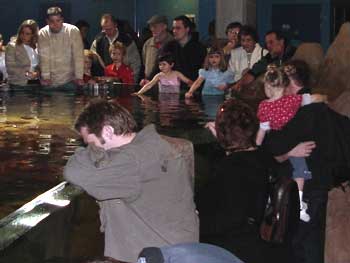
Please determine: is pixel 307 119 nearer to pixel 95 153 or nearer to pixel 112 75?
pixel 95 153

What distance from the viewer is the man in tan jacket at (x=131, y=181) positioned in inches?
177

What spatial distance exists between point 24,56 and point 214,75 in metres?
3.48

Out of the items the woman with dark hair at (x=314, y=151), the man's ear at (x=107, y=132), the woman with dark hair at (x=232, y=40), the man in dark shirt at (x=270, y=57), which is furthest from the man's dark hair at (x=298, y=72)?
the woman with dark hair at (x=232, y=40)

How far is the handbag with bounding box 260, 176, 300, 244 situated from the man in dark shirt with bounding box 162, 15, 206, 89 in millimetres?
8583

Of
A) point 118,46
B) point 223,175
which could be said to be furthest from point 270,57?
point 223,175

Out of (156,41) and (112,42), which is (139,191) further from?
(112,42)

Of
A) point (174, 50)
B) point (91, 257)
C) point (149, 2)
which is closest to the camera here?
point (91, 257)

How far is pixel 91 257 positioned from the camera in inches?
234

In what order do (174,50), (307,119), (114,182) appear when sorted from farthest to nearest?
(174,50), (307,119), (114,182)

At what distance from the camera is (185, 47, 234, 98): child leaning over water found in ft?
43.7

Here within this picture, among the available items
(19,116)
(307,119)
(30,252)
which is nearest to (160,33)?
(19,116)

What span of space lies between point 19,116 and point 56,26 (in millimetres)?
2964

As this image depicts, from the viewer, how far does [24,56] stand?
15.0m

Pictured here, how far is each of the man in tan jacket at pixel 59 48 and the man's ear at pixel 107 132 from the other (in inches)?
393
